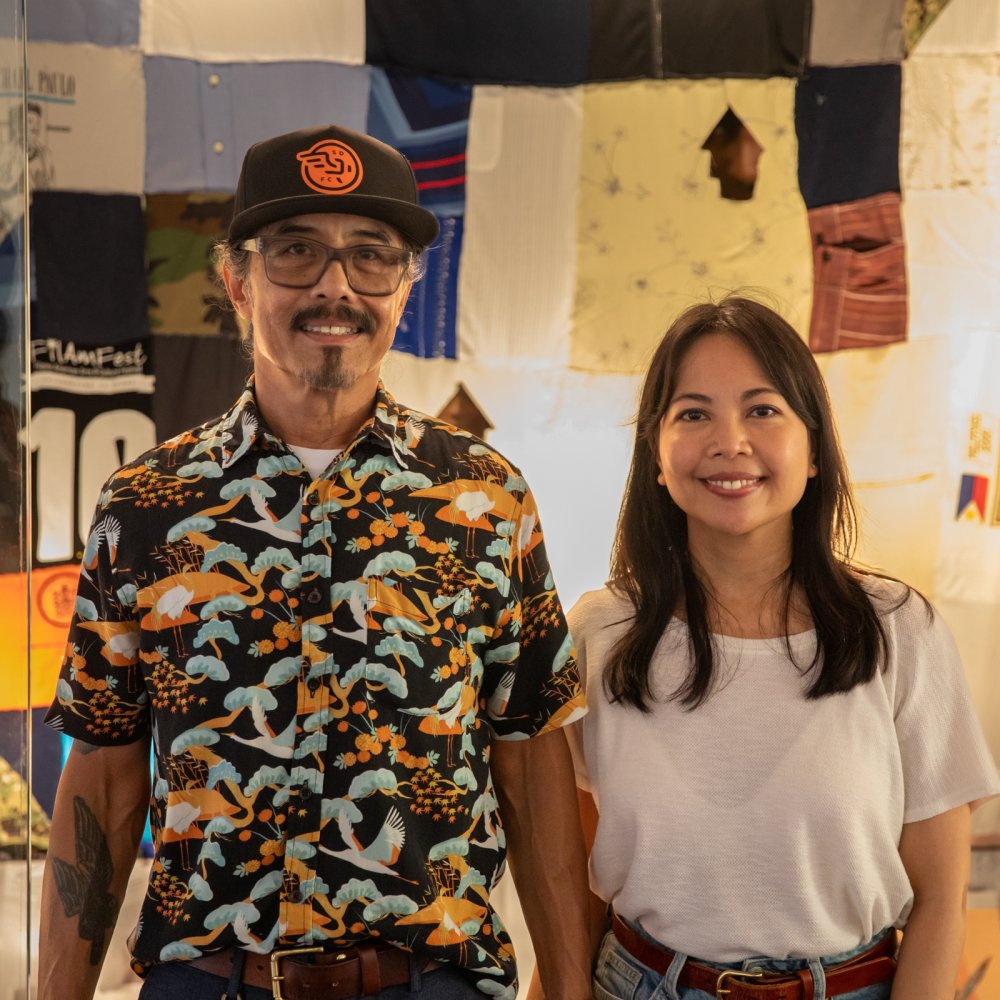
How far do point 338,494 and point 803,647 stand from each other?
0.65 metres

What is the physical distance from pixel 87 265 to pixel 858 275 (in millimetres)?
1974

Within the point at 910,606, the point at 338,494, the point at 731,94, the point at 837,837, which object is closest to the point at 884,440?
the point at 731,94

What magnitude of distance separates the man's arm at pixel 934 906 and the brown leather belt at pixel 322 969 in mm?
658

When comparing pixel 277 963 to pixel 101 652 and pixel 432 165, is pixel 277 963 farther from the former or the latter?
pixel 432 165

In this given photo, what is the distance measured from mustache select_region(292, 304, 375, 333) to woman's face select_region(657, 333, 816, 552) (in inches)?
17.9

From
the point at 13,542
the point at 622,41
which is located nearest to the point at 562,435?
the point at 622,41

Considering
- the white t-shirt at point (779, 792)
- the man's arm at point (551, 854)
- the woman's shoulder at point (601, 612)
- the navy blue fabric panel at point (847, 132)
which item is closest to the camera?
the white t-shirt at point (779, 792)

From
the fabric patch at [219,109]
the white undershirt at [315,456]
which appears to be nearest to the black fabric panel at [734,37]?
the fabric patch at [219,109]

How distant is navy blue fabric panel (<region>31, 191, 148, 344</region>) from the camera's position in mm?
2916

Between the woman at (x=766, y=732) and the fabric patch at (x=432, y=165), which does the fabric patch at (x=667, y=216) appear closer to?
the fabric patch at (x=432, y=165)

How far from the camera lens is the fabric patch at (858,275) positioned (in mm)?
3141

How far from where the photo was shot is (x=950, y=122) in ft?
10.2

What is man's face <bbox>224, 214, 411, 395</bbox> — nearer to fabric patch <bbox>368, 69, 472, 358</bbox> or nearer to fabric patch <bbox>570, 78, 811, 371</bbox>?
fabric patch <bbox>368, 69, 472, 358</bbox>

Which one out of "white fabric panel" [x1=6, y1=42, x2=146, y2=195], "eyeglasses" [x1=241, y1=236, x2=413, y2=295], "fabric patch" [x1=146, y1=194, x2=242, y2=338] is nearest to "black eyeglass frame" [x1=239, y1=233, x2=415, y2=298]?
"eyeglasses" [x1=241, y1=236, x2=413, y2=295]
